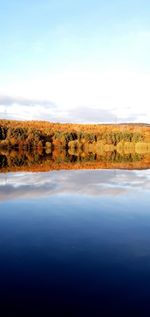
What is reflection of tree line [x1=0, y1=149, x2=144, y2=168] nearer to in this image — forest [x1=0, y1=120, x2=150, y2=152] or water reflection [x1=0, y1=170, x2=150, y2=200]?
water reflection [x1=0, y1=170, x2=150, y2=200]

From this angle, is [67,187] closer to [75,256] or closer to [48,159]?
[75,256]

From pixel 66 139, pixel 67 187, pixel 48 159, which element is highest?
pixel 66 139

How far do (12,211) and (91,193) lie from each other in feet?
17.5

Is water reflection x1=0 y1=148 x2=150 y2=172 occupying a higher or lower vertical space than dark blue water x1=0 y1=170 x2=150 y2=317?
lower

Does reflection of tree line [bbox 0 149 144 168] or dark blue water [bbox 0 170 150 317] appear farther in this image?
reflection of tree line [bbox 0 149 144 168]

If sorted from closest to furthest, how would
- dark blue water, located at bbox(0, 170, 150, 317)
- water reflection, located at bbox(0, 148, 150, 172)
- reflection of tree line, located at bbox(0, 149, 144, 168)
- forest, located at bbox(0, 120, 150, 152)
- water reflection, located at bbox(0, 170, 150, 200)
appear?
dark blue water, located at bbox(0, 170, 150, 317) < water reflection, located at bbox(0, 170, 150, 200) < water reflection, located at bbox(0, 148, 150, 172) < reflection of tree line, located at bbox(0, 149, 144, 168) < forest, located at bbox(0, 120, 150, 152)

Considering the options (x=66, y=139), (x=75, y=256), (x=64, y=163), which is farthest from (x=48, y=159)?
(x=66, y=139)

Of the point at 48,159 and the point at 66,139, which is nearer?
the point at 48,159

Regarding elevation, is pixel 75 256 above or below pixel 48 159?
above

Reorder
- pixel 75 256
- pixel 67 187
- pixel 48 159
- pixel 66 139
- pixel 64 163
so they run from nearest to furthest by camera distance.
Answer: pixel 75 256 → pixel 67 187 → pixel 64 163 → pixel 48 159 → pixel 66 139

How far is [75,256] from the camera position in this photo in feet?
25.6

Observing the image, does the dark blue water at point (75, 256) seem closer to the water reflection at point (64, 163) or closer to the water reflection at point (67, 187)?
the water reflection at point (67, 187)

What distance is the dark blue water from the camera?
18.8 ft

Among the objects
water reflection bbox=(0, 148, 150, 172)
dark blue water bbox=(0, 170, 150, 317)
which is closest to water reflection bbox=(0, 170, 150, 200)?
dark blue water bbox=(0, 170, 150, 317)
